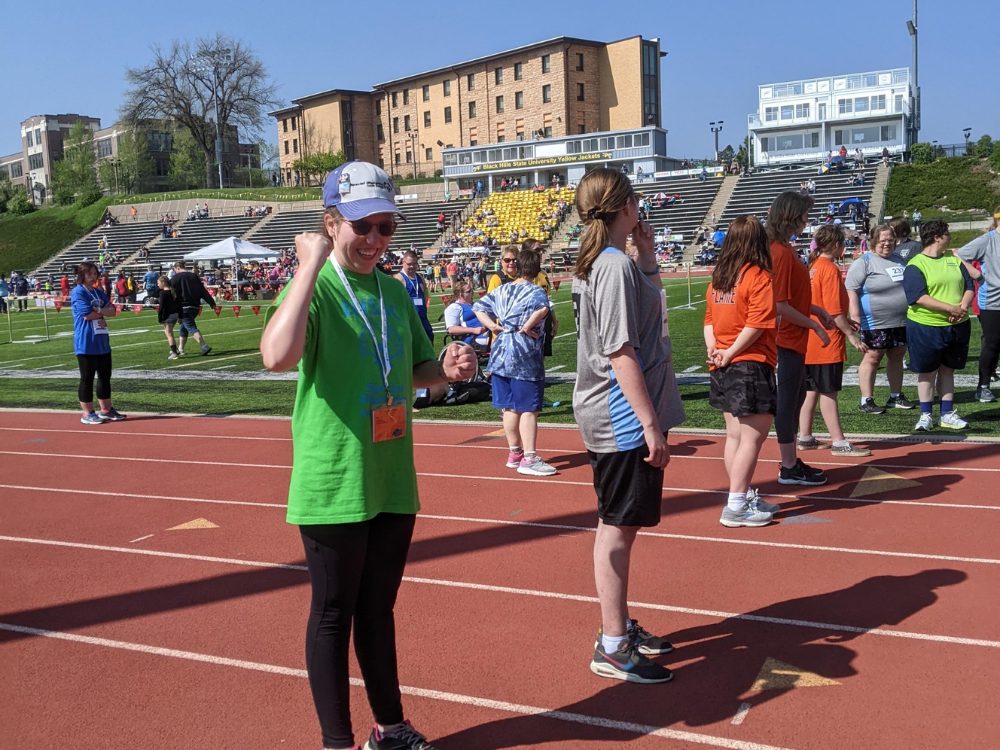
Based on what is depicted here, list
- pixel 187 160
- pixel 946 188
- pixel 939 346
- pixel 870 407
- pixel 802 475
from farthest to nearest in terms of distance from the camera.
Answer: pixel 187 160 → pixel 946 188 → pixel 870 407 → pixel 939 346 → pixel 802 475

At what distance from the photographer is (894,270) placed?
8664mm

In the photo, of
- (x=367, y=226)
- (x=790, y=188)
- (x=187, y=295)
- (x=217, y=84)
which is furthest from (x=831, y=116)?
(x=367, y=226)

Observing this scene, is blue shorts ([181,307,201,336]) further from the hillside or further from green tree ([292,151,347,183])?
green tree ([292,151,347,183])

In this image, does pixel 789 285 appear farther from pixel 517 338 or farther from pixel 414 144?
pixel 414 144

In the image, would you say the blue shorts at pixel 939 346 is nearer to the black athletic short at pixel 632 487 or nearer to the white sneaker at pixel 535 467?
the white sneaker at pixel 535 467

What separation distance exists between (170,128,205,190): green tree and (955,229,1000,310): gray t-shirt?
279 feet

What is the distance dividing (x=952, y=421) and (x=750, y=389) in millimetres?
3718

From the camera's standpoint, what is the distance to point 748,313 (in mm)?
5227

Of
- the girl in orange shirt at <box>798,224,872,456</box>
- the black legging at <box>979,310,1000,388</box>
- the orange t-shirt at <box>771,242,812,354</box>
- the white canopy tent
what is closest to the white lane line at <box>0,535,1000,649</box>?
the orange t-shirt at <box>771,242,812,354</box>

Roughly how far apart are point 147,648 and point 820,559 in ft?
11.4

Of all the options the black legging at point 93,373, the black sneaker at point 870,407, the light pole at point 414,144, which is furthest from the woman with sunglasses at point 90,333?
the light pole at point 414,144

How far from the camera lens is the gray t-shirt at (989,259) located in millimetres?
8695

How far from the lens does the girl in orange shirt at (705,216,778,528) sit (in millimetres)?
5195

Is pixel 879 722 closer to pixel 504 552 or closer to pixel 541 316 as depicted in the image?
pixel 504 552
